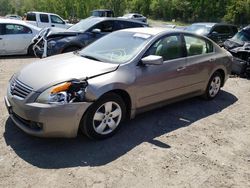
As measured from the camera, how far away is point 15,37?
11.4 m

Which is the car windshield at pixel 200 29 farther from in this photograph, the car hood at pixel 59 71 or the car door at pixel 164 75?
the car hood at pixel 59 71

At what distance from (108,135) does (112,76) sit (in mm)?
849

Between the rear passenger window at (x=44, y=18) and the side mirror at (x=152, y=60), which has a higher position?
the side mirror at (x=152, y=60)

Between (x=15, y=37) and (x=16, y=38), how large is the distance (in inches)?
2.0

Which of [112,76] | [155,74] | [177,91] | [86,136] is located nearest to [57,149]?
[86,136]

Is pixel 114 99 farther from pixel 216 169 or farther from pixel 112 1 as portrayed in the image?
pixel 112 1

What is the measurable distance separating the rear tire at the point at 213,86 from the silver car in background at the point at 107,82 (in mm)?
234

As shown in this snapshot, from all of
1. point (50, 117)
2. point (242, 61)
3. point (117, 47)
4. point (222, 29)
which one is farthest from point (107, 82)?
point (222, 29)

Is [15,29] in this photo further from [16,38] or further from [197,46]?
[197,46]

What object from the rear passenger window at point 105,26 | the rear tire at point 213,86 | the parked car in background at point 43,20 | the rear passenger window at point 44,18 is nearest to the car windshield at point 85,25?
the rear passenger window at point 105,26

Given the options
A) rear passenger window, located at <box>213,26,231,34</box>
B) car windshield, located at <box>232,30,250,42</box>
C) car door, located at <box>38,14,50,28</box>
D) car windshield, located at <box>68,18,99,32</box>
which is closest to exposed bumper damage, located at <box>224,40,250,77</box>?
car windshield, located at <box>232,30,250,42</box>

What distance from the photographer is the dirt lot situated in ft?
12.2

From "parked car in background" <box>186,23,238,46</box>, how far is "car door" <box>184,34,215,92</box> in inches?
315

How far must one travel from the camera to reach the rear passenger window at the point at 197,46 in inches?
233
